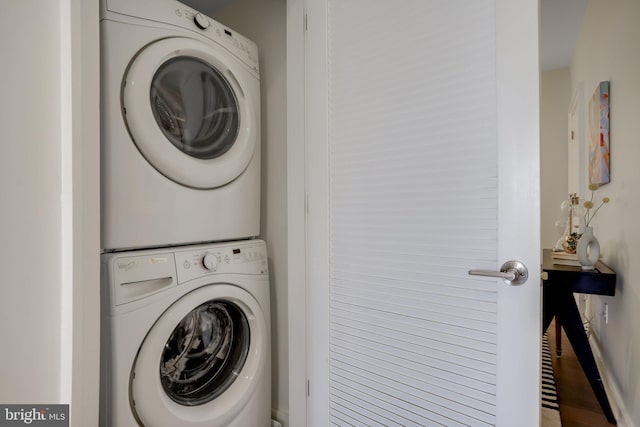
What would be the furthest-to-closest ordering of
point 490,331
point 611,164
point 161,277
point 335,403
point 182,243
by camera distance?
point 611,164 → point 335,403 → point 182,243 → point 161,277 → point 490,331

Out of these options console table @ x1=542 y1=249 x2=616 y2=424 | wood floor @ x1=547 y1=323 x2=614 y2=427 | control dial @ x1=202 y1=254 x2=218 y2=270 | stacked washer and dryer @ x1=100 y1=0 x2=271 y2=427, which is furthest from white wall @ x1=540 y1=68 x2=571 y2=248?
control dial @ x1=202 y1=254 x2=218 y2=270

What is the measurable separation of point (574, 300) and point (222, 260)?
188 centimetres

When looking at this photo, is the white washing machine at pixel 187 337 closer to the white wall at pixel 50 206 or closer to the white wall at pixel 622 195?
the white wall at pixel 50 206

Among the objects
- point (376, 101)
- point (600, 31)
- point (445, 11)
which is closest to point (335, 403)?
point (376, 101)

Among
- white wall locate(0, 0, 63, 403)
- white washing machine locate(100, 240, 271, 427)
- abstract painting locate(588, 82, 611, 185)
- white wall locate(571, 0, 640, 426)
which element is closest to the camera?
white wall locate(0, 0, 63, 403)

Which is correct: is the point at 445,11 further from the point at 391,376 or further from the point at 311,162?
the point at 391,376

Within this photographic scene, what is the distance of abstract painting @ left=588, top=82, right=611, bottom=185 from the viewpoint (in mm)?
1935

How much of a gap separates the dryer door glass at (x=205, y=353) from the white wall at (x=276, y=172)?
0.87ft

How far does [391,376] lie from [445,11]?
48.3 inches

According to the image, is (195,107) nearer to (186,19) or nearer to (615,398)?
(186,19)

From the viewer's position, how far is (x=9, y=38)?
0.84 m

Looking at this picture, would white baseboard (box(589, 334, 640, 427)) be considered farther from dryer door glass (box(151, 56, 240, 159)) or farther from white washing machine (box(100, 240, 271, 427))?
dryer door glass (box(151, 56, 240, 159))

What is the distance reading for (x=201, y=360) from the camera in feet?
4.16

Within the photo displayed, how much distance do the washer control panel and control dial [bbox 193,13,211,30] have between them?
84cm
